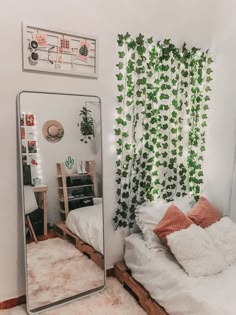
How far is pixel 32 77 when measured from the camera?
194 cm

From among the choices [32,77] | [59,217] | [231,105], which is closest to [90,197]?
[59,217]

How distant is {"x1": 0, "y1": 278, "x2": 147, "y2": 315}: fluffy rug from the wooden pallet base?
0.77 feet

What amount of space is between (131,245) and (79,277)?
497 mm

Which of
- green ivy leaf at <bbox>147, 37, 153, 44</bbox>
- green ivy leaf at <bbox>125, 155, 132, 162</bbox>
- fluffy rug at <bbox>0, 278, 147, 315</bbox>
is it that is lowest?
fluffy rug at <bbox>0, 278, 147, 315</bbox>

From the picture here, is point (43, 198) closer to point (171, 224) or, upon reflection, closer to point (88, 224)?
point (88, 224)

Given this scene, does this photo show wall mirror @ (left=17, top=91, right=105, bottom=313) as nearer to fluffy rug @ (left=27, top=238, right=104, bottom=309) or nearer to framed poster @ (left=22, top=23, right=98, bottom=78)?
fluffy rug @ (left=27, top=238, right=104, bottom=309)

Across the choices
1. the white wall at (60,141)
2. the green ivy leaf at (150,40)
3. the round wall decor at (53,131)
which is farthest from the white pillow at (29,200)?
the green ivy leaf at (150,40)

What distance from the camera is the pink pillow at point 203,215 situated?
7.71 ft

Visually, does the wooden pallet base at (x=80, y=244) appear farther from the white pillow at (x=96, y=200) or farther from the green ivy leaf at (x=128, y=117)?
the green ivy leaf at (x=128, y=117)

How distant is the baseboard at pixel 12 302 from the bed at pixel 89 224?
628 millimetres

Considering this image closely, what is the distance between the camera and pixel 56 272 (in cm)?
209

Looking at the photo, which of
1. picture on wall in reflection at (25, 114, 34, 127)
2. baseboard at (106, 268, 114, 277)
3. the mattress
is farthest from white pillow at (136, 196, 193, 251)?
picture on wall in reflection at (25, 114, 34, 127)

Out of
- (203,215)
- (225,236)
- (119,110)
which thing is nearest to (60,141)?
(119,110)

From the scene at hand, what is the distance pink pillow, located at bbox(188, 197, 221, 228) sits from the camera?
2.35 metres
